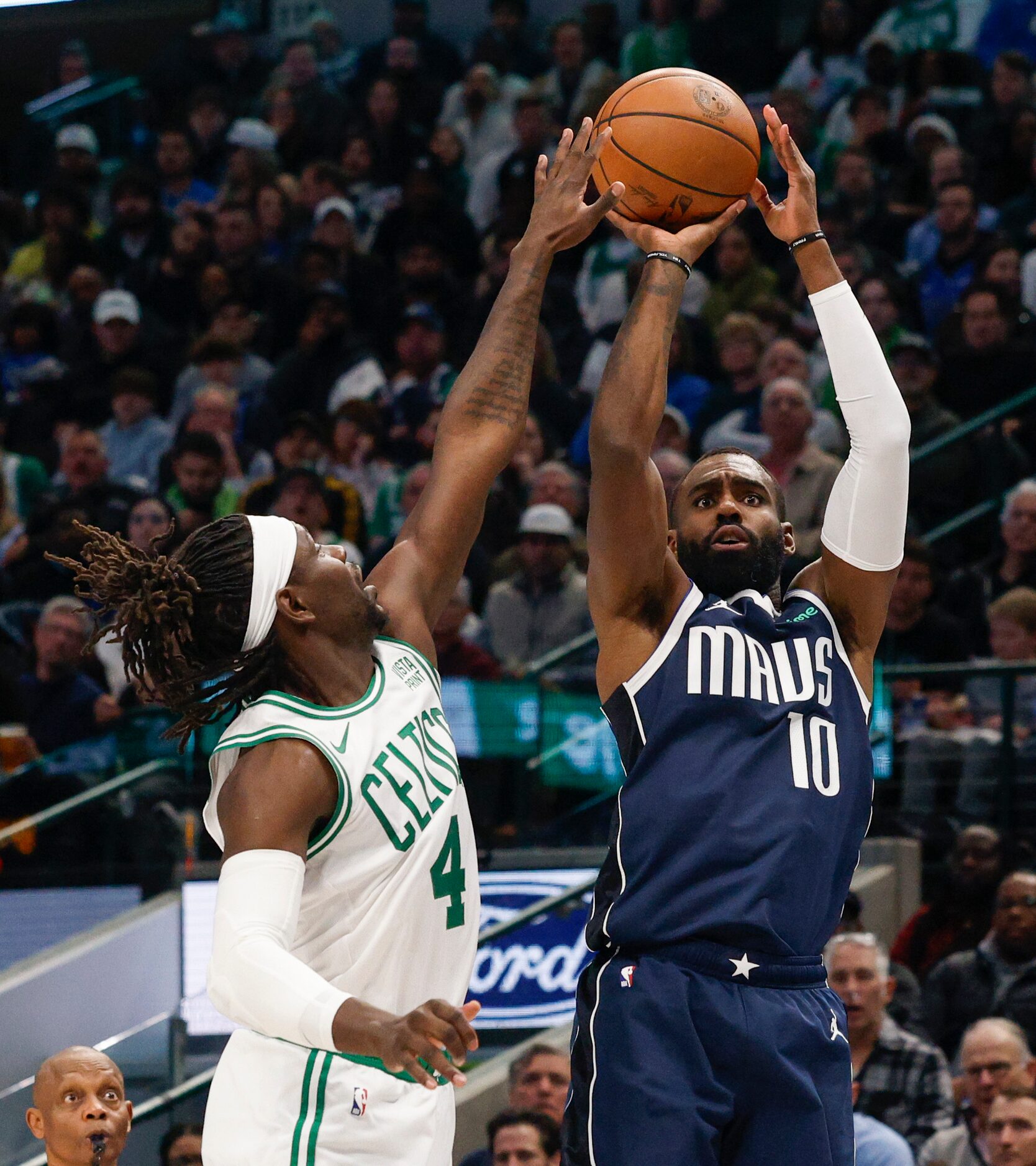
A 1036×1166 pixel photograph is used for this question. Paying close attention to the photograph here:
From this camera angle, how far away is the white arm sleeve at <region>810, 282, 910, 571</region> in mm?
3754

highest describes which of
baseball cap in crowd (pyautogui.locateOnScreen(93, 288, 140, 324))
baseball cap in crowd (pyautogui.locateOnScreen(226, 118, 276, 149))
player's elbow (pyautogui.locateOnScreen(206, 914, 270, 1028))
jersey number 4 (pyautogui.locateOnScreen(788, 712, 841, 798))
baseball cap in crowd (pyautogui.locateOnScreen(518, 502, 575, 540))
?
baseball cap in crowd (pyautogui.locateOnScreen(226, 118, 276, 149))

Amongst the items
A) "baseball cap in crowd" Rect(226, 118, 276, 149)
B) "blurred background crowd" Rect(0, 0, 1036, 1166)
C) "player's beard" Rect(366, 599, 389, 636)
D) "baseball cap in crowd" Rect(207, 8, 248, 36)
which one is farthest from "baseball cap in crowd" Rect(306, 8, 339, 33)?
"player's beard" Rect(366, 599, 389, 636)

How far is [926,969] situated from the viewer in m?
7.02

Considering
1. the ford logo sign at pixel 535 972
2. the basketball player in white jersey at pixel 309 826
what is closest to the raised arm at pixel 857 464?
the basketball player in white jersey at pixel 309 826

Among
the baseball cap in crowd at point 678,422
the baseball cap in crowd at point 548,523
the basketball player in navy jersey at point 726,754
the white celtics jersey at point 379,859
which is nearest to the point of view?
the white celtics jersey at point 379,859

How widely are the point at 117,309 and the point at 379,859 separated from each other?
9.21m

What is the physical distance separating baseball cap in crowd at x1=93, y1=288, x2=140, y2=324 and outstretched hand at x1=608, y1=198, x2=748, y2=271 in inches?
325

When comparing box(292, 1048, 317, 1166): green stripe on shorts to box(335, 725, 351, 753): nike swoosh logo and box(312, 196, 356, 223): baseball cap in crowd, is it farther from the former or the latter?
box(312, 196, 356, 223): baseball cap in crowd

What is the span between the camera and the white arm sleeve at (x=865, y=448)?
148 inches

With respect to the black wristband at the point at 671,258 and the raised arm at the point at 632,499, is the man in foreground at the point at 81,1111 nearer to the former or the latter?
the raised arm at the point at 632,499

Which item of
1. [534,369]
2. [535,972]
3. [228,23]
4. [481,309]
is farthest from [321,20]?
[535,972]

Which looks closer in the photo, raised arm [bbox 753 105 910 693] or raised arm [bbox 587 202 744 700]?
raised arm [bbox 587 202 744 700]

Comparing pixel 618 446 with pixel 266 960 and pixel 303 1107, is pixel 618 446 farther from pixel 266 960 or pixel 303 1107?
pixel 303 1107

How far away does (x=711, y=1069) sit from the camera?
341 cm
